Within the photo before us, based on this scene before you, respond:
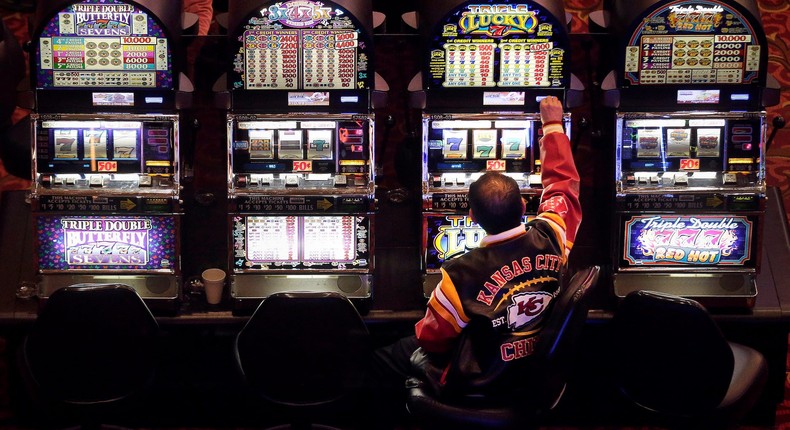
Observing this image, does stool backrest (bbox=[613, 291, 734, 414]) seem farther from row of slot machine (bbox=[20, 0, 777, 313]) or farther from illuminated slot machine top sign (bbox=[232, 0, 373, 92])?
illuminated slot machine top sign (bbox=[232, 0, 373, 92])

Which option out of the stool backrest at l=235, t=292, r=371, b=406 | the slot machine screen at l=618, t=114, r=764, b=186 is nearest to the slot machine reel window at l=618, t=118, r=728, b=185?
the slot machine screen at l=618, t=114, r=764, b=186

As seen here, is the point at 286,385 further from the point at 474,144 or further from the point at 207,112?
the point at 207,112

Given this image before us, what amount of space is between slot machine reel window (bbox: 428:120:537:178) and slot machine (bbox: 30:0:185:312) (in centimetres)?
137

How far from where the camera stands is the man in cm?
392

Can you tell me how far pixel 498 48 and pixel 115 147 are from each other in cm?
206

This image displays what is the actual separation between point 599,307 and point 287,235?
5.70ft

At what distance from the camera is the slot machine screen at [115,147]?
5.25 m

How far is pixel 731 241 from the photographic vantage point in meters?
5.42

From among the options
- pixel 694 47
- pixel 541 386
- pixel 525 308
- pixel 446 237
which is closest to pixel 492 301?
pixel 525 308

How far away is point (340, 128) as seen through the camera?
17.3 feet

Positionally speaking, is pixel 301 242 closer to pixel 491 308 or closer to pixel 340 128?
pixel 340 128

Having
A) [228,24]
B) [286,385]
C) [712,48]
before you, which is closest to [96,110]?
[228,24]

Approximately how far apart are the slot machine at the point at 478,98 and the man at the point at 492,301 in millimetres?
1166

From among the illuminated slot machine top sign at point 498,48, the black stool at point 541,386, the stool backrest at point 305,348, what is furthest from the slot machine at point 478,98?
the black stool at point 541,386
